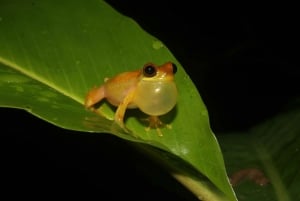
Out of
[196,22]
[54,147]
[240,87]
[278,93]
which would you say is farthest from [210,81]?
[54,147]

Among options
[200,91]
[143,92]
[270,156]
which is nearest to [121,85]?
[143,92]

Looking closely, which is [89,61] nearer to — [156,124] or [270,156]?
[156,124]

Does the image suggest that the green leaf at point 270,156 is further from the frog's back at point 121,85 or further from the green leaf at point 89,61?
the frog's back at point 121,85

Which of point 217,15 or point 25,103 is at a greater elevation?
point 25,103

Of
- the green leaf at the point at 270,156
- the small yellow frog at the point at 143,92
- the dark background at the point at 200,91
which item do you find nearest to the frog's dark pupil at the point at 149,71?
the small yellow frog at the point at 143,92

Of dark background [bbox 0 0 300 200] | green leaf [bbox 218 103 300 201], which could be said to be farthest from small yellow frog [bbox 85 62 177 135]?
green leaf [bbox 218 103 300 201]

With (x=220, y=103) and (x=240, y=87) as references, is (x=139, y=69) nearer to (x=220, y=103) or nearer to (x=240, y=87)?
(x=220, y=103)

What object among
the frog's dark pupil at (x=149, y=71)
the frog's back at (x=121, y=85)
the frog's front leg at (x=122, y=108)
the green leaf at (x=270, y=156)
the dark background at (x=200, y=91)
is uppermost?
the frog's dark pupil at (x=149, y=71)
